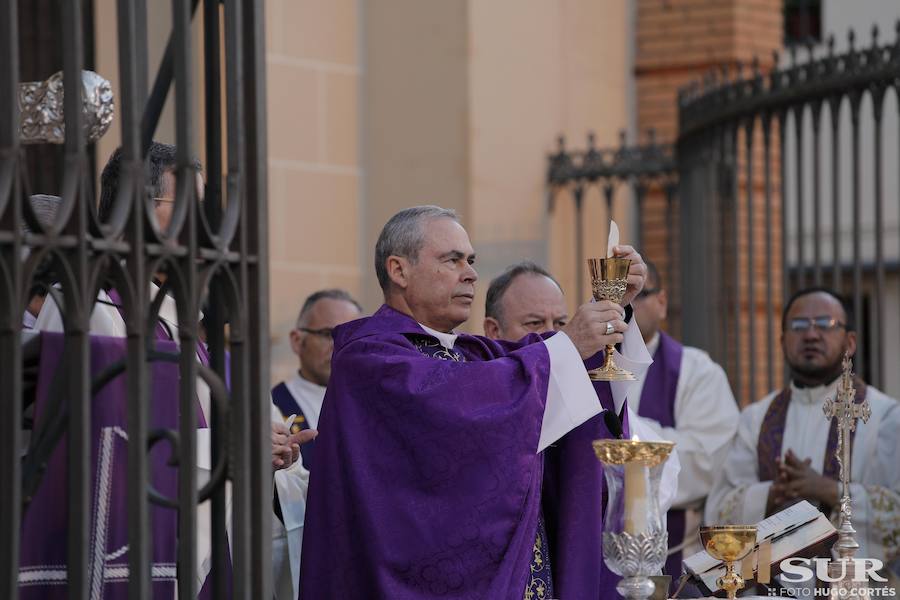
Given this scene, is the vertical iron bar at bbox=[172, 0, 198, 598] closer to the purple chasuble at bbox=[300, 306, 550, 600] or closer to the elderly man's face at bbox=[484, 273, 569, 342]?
the purple chasuble at bbox=[300, 306, 550, 600]

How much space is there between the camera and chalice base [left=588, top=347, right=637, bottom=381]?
172 inches

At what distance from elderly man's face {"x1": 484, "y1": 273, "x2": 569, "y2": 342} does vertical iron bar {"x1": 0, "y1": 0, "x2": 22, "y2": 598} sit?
9.10 feet

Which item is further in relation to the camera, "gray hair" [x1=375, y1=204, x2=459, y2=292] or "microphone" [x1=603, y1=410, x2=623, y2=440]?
"gray hair" [x1=375, y1=204, x2=459, y2=292]

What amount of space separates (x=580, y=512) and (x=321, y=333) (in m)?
2.82

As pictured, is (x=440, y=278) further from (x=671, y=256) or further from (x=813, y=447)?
(x=671, y=256)

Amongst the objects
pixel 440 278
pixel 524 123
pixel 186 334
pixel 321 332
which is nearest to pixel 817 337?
pixel 321 332

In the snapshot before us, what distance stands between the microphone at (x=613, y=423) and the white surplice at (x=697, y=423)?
9.01 ft

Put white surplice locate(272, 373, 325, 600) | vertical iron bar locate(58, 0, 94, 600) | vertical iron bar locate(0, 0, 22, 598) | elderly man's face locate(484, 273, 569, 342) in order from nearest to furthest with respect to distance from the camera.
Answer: vertical iron bar locate(0, 0, 22, 598)
vertical iron bar locate(58, 0, 94, 600)
white surplice locate(272, 373, 325, 600)
elderly man's face locate(484, 273, 569, 342)

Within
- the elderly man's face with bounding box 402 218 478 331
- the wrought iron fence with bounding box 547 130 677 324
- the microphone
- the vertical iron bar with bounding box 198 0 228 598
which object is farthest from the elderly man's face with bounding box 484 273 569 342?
the wrought iron fence with bounding box 547 130 677 324

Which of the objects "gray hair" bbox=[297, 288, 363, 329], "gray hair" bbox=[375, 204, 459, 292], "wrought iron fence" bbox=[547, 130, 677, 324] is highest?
"wrought iron fence" bbox=[547, 130, 677, 324]

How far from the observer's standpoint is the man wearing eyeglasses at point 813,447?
649 centimetres

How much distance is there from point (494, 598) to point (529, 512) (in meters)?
0.27

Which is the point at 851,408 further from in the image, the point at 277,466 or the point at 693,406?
the point at 693,406

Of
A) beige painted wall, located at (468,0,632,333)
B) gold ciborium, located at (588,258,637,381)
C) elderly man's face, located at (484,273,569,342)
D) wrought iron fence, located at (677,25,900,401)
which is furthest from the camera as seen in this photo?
beige painted wall, located at (468,0,632,333)
